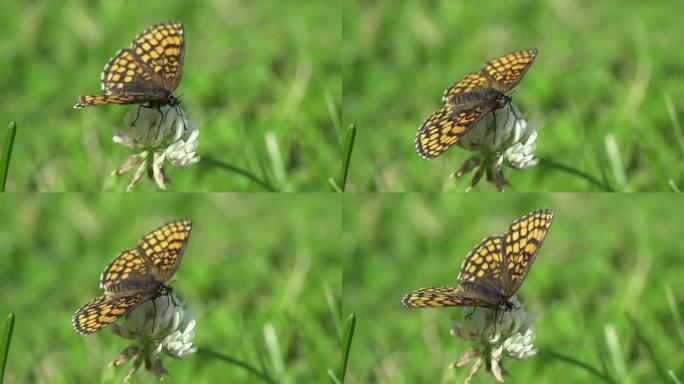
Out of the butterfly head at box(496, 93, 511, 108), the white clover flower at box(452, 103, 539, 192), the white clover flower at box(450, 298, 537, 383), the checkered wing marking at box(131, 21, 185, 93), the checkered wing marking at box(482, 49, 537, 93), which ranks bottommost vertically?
the white clover flower at box(450, 298, 537, 383)

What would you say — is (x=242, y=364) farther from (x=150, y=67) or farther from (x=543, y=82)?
(x=543, y=82)

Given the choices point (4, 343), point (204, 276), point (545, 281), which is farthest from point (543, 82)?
point (4, 343)

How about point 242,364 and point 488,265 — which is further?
point 242,364

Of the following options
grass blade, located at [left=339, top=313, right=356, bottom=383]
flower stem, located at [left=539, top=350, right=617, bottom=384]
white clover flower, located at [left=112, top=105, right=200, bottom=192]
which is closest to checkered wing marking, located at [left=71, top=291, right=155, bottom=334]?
white clover flower, located at [left=112, top=105, right=200, bottom=192]

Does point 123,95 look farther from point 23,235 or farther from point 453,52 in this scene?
point 453,52

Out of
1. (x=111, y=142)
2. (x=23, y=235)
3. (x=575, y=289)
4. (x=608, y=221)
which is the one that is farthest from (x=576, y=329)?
(x=23, y=235)

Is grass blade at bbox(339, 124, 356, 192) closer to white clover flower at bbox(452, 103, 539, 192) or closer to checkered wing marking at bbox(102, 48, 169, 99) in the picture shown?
white clover flower at bbox(452, 103, 539, 192)

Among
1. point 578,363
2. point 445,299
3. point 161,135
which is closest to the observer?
point 445,299

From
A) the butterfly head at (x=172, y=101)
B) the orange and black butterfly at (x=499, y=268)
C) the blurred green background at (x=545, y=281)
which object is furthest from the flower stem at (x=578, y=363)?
the butterfly head at (x=172, y=101)
